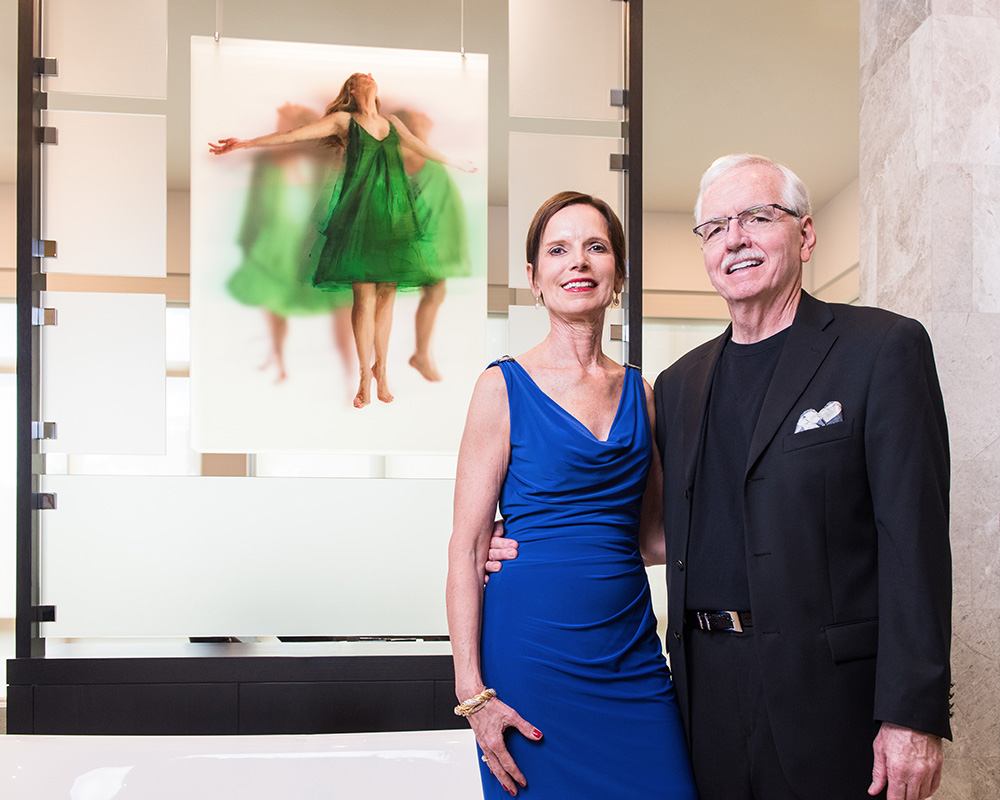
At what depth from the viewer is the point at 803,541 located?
1.37 m

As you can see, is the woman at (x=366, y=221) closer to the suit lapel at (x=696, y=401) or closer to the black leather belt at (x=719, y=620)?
the suit lapel at (x=696, y=401)

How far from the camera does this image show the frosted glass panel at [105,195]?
3.06 metres

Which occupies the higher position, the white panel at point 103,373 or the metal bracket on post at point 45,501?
the white panel at point 103,373

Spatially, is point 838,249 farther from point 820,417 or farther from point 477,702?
point 477,702

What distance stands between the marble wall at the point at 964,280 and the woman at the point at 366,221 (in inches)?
65.8

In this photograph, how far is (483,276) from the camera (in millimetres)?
3109

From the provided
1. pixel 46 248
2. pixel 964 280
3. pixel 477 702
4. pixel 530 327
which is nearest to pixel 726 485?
pixel 477 702

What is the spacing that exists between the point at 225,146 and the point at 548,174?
1.18m

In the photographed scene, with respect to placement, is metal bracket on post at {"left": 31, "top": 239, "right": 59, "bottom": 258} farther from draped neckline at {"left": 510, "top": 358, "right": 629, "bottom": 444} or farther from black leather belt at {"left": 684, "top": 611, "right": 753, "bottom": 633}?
black leather belt at {"left": 684, "top": 611, "right": 753, "bottom": 633}

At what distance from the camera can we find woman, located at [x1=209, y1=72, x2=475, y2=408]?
306cm

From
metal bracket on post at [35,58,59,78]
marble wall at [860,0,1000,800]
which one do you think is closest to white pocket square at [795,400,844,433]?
marble wall at [860,0,1000,800]

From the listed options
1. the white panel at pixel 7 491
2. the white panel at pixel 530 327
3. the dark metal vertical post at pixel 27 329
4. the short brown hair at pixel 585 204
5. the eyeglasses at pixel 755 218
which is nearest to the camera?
the eyeglasses at pixel 755 218

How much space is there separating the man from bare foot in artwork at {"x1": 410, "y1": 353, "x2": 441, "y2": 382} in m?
1.59

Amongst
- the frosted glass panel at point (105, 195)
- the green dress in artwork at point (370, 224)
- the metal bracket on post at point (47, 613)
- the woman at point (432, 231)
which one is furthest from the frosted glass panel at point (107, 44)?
the metal bracket on post at point (47, 613)
